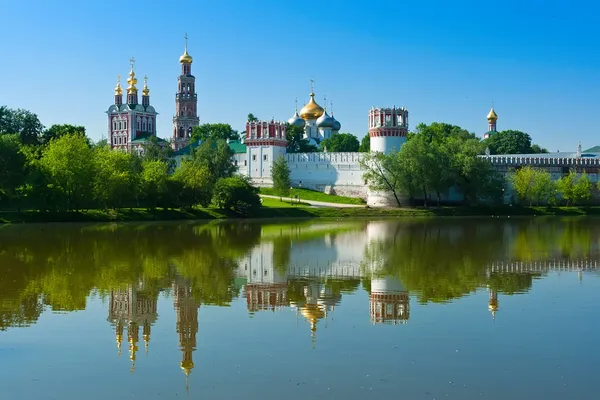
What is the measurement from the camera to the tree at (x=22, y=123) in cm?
6269

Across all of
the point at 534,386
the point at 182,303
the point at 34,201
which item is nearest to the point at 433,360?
the point at 534,386

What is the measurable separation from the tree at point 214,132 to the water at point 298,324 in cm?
5781

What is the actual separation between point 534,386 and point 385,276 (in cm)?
963

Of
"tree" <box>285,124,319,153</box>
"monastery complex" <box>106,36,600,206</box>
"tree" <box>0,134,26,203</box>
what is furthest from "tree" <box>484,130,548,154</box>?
"tree" <box>0,134,26,203</box>

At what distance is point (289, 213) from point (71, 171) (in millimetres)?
14727

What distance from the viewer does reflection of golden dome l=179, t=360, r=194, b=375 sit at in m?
9.83

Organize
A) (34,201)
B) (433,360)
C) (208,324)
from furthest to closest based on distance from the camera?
(34,201) → (208,324) → (433,360)

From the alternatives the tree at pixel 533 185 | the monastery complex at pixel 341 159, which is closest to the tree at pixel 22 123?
the monastery complex at pixel 341 159

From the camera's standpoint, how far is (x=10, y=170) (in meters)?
43.4

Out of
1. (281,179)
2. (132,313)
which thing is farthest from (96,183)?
(132,313)

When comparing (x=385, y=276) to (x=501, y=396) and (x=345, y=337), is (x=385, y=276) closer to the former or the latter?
(x=345, y=337)

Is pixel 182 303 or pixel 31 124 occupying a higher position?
pixel 31 124

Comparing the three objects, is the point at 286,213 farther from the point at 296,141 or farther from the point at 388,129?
the point at 296,141

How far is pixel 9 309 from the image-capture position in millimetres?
13891
